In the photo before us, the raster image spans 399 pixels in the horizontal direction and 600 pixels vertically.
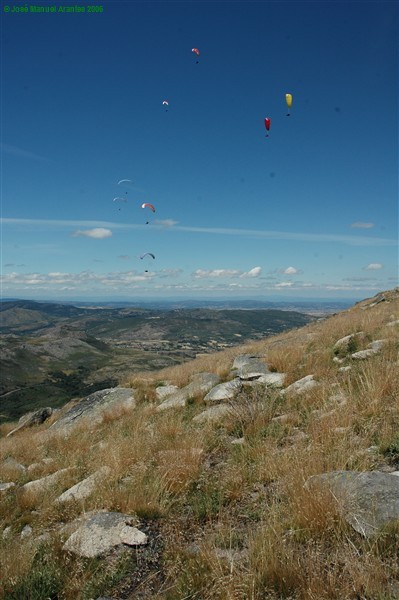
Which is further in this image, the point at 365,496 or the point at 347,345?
the point at 347,345

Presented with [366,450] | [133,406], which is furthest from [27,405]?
[366,450]

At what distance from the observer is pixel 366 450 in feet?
17.1

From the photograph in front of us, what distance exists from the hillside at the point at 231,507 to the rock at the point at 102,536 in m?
0.02

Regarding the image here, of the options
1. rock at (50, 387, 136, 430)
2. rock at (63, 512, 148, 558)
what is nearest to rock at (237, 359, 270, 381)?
rock at (50, 387, 136, 430)

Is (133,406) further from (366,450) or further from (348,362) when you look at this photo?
(366,450)

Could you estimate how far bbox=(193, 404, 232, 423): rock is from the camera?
855cm

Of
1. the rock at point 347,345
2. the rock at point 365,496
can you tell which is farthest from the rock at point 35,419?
the rock at point 365,496

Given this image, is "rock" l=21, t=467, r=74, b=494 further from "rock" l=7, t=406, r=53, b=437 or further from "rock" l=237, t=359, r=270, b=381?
"rock" l=7, t=406, r=53, b=437

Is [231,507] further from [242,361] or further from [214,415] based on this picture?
[242,361]

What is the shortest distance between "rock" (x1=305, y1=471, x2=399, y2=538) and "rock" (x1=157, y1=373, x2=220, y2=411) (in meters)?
7.57

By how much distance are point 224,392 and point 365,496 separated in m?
7.16

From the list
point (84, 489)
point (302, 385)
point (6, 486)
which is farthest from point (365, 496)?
point (6, 486)

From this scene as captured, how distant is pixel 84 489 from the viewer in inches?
248

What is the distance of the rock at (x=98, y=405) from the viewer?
1382 centimetres
